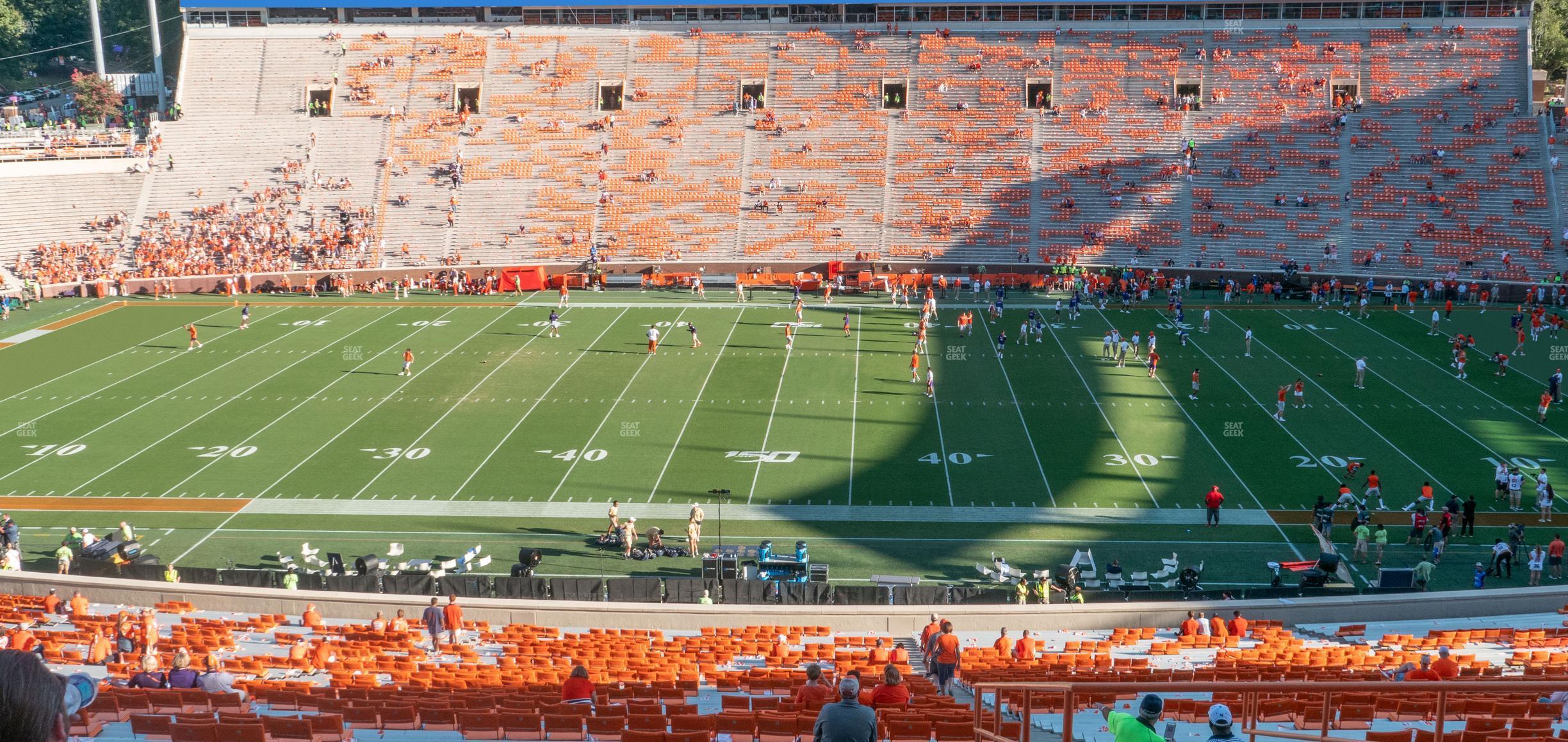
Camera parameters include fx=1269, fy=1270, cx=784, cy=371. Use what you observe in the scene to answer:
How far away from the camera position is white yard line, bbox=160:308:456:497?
101ft

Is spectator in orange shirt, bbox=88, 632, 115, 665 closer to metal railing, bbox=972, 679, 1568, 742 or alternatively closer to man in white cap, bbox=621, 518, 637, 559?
man in white cap, bbox=621, 518, 637, 559

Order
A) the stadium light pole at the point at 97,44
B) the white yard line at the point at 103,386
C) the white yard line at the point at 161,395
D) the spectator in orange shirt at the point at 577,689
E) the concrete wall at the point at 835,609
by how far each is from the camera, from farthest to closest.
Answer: the stadium light pole at the point at 97,44, the white yard line at the point at 103,386, the white yard line at the point at 161,395, the concrete wall at the point at 835,609, the spectator in orange shirt at the point at 577,689

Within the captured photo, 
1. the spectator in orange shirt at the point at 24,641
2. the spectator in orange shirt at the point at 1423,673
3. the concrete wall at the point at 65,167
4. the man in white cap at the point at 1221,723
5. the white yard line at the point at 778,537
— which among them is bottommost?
the white yard line at the point at 778,537

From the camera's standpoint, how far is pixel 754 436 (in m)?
33.8

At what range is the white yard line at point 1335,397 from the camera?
101ft

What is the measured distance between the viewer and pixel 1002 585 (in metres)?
24.5

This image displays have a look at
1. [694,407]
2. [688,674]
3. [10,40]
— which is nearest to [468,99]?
[694,407]

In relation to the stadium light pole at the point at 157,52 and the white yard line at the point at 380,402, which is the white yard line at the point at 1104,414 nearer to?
the white yard line at the point at 380,402

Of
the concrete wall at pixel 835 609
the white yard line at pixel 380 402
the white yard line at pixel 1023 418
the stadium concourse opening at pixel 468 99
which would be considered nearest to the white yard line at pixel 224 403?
the white yard line at pixel 380 402

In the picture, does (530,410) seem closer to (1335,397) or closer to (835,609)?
(835,609)

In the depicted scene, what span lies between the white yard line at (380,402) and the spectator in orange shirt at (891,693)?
72.2 ft

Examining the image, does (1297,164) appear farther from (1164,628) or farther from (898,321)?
(1164,628)

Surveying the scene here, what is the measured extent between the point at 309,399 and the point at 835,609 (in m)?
21.5

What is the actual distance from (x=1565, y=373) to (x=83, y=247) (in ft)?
192
